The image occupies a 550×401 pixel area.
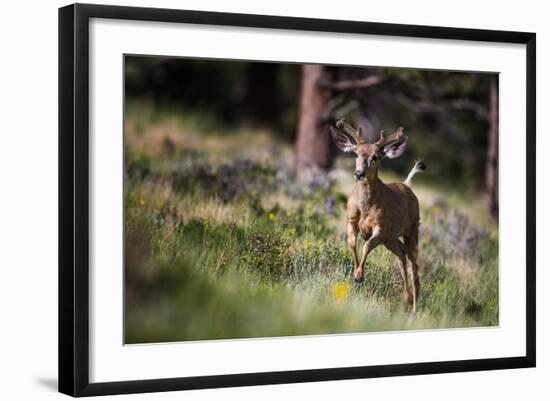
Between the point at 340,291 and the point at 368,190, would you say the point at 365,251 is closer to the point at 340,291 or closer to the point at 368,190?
the point at 340,291

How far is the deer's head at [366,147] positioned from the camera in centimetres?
947

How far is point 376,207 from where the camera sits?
948 cm

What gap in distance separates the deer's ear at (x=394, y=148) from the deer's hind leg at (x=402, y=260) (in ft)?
2.68

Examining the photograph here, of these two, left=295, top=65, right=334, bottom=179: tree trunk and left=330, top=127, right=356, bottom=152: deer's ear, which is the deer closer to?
left=330, top=127, right=356, bottom=152: deer's ear

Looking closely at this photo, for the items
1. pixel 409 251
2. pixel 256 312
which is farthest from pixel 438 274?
pixel 256 312

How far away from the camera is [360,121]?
47.3ft

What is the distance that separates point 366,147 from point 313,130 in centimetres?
352

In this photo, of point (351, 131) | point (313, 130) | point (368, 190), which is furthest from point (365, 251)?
point (313, 130)

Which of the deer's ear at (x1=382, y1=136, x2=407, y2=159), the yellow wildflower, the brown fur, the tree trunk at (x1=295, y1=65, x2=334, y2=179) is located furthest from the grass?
the deer's ear at (x1=382, y1=136, x2=407, y2=159)

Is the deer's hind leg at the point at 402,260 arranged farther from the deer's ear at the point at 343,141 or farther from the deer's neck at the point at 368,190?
the deer's ear at the point at 343,141

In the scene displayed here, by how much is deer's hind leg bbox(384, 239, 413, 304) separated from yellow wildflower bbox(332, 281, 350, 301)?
1.99 ft

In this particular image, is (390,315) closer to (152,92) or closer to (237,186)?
(237,186)

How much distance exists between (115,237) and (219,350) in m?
1.32

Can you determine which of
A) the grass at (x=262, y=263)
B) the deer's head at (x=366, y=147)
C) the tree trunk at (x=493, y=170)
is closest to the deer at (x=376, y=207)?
the deer's head at (x=366, y=147)
